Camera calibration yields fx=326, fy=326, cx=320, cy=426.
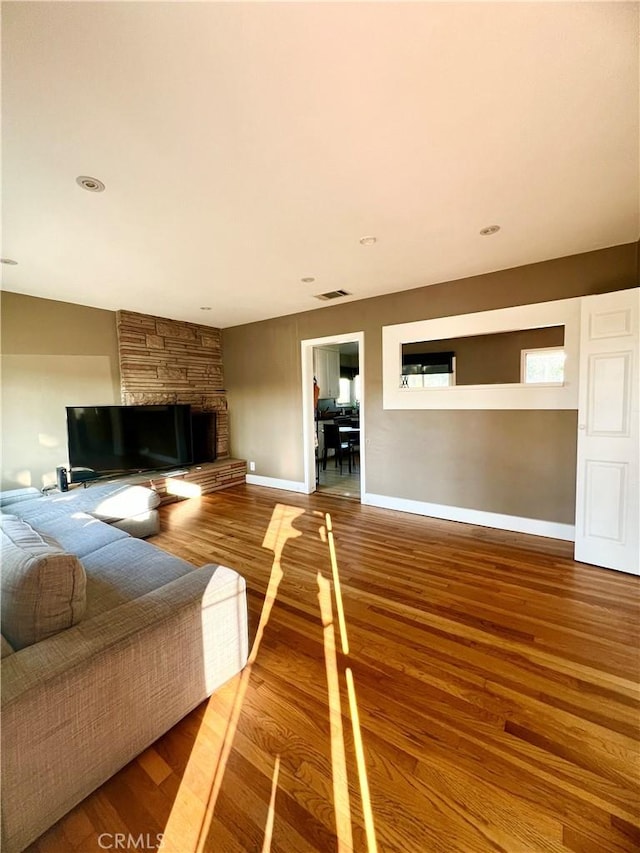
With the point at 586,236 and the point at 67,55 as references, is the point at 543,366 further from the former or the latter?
the point at 67,55

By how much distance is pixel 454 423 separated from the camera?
3.59m

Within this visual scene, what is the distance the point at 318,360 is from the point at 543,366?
159 inches

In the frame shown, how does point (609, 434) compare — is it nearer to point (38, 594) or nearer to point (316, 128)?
point (316, 128)

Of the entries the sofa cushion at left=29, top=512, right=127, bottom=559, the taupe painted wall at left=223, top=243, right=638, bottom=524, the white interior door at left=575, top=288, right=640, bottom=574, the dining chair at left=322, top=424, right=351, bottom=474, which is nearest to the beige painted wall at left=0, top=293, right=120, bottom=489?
the sofa cushion at left=29, top=512, right=127, bottom=559

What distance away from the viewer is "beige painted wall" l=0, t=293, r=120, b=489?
354 cm

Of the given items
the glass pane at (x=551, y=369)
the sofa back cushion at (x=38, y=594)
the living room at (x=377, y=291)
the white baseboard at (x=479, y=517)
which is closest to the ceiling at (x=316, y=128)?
the living room at (x=377, y=291)

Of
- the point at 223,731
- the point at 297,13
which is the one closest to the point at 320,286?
the point at 297,13

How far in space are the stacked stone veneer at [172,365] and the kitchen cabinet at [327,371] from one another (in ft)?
6.37

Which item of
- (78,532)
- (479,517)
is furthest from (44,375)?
(479,517)

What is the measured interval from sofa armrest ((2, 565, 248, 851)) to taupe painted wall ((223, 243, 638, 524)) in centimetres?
282

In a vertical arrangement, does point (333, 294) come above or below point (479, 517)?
above

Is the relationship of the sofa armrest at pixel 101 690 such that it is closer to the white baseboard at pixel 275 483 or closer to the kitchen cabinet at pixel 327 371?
the white baseboard at pixel 275 483

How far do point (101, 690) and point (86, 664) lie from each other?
4.8 inches

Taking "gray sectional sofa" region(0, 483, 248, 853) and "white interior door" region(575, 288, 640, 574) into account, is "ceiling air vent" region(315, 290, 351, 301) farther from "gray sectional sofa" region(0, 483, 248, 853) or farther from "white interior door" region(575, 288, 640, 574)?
"gray sectional sofa" region(0, 483, 248, 853)
